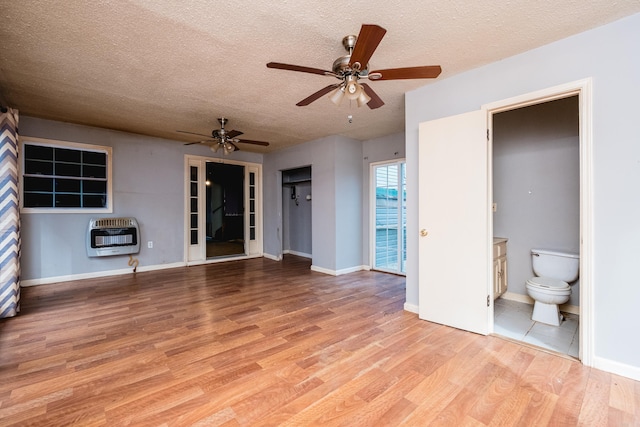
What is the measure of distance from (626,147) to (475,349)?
1.86 meters

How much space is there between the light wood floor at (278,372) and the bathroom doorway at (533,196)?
78 cm

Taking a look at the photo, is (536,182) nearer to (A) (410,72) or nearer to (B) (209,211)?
(A) (410,72)

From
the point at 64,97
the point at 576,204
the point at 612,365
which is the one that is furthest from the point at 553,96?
the point at 64,97

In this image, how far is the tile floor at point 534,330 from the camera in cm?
241

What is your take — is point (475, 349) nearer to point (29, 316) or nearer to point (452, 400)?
point (452, 400)

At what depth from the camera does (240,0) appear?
1812 mm

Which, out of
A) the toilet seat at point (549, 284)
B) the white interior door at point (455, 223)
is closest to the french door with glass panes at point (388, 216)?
the white interior door at point (455, 223)

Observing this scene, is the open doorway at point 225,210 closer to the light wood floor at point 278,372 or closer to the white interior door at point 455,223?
the light wood floor at point 278,372

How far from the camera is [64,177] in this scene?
4602mm

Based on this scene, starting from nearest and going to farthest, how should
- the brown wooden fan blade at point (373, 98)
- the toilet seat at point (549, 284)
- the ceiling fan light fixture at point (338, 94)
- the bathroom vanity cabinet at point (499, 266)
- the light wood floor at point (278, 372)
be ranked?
the light wood floor at point (278, 372), the ceiling fan light fixture at point (338, 94), the brown wooden fan blade at point (373, 98), the toilet seat at point (549, 284), the bathroom vanity cabinet at point (499, 266)

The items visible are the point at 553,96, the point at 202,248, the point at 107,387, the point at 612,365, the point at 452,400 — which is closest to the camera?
the point at 452,400

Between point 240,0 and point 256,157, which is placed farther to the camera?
point 256,157

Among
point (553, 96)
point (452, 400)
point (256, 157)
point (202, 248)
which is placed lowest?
point (452, 400)

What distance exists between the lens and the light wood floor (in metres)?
1.61
